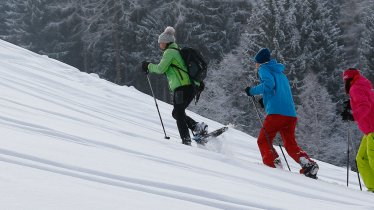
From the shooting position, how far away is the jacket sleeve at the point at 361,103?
6.29 meters

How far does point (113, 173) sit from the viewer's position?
12.9 feet

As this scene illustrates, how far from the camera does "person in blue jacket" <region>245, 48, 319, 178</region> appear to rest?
259 inches

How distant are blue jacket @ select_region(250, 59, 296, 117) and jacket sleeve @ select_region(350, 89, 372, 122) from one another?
77 centimetres

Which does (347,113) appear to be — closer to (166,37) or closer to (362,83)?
(362,83)

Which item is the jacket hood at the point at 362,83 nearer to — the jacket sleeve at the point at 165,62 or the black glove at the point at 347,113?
the black glove at the point at 347,113

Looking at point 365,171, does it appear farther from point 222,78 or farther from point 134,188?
point 222,78

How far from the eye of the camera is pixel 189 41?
132ft

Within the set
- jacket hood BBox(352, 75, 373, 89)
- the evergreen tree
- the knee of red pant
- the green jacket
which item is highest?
jacket hood BBox(352, 75, 373, 89)

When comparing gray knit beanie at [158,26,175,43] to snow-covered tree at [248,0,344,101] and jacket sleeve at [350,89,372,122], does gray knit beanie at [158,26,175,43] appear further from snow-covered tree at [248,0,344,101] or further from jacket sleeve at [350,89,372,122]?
snow-covered tree at [248,0,344,101]

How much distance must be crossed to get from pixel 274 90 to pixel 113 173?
3216 mm

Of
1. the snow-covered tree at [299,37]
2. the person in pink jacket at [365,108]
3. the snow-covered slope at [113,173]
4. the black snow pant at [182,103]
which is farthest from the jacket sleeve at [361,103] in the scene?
the snow-covered tree at [299,37]

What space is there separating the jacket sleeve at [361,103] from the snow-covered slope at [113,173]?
1.06m

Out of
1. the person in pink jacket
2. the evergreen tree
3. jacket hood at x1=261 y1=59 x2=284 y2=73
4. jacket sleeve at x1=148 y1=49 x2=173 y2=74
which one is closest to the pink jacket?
the person in pink jacket

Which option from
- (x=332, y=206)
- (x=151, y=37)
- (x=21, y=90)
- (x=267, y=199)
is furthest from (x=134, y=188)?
(x=151, y=37)
